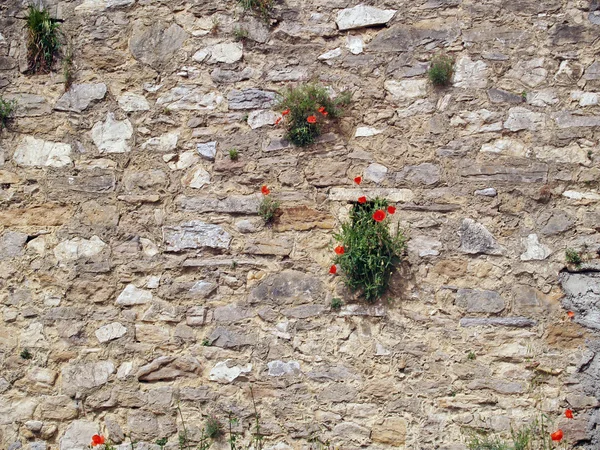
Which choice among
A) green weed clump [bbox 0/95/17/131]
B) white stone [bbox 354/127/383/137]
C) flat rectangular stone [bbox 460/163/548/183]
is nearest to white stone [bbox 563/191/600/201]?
flat rectangular stone [bbox 460/163/548/183]

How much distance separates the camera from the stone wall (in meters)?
3.39

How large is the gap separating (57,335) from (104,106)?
135 cm

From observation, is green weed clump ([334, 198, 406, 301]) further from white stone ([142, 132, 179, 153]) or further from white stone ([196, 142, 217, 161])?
white stone ([142, 132, 179, 153])

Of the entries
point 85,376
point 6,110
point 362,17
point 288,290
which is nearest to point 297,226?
point 288,290

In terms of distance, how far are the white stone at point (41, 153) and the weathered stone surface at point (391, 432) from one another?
7.53 ft

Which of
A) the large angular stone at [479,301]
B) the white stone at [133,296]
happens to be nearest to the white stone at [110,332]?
the white stone at [133,296]

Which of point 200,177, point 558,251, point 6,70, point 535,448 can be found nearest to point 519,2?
point 558,251

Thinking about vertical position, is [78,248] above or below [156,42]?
below

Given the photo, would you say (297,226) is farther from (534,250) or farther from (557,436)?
(557,436)

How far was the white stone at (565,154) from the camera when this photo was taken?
11.6 ft

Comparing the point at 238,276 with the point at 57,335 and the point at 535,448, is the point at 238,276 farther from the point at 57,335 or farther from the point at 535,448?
the point at 535,448

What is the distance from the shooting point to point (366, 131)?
3.73 meters

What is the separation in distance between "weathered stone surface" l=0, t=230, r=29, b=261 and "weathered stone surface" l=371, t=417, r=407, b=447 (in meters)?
2.20

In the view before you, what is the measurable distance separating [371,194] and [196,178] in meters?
1.00
